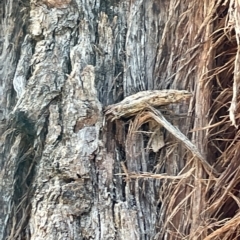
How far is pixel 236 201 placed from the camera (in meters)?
0.89

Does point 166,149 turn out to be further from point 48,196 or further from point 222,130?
point 48,196

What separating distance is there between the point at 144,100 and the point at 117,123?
68 mm

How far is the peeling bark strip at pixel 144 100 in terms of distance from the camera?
91 centimetres

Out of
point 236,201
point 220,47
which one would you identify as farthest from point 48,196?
point 220,47

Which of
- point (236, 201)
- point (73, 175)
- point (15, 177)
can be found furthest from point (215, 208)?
point (15, 177)

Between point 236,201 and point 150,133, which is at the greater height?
point 150,133

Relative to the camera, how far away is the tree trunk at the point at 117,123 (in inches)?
35.0

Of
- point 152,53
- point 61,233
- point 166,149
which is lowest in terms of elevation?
point 61,233

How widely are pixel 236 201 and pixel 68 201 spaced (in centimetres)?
29

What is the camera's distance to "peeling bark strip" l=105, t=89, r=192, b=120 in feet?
2.98

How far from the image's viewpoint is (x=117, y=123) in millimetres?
939

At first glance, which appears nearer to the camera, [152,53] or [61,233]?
[61,233]

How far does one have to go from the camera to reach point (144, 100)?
0.91 m

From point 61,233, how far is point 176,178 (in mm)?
217
